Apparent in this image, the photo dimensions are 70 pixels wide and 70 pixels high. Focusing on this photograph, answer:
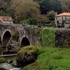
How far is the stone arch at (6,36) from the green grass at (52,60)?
12.4 m

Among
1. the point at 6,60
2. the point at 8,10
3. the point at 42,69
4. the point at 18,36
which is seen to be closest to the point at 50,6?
the point at 8,10

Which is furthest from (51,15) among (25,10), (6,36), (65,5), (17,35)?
(17,35)

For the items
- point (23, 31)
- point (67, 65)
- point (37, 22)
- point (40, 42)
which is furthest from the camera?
point (37, 22)

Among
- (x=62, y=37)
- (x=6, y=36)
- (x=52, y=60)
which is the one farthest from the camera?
(x=6, y=36)

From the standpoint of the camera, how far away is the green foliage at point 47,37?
4719 centimetres

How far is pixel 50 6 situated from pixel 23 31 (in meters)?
26.8

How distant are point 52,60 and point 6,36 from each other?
65.3ft

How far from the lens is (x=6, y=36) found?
184 feet

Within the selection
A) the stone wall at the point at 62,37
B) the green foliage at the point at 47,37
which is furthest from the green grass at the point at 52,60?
the green foliage at the point at 47,37

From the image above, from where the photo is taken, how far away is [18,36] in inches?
2095

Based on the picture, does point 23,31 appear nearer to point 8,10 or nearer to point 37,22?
point 37,22

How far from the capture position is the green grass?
116 feet

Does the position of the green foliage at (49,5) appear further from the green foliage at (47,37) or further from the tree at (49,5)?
the green foliage at (47,37)

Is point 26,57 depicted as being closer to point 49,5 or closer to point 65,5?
point 49,5
